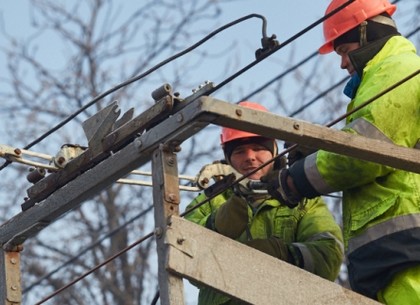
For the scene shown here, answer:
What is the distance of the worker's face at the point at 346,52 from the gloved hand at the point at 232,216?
71 centimetres

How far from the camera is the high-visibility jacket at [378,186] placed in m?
5.99

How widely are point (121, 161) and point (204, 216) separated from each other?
1.42 meters

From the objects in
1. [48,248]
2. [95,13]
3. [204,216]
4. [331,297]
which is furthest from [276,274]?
[95,13]

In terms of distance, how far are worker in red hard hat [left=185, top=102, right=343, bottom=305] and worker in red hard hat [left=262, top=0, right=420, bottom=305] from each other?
341 millimetres

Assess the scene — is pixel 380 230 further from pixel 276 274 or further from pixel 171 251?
pixel 171 251

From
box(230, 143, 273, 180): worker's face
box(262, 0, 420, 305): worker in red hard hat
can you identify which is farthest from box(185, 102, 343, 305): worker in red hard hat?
box(262, 0, 420, 305): worker in red hard hat

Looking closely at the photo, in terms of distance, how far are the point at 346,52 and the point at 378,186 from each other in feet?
2.82

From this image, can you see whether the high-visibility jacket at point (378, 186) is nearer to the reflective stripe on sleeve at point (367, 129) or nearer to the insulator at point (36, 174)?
the reflective stripe on sleeve at point (367, 129)

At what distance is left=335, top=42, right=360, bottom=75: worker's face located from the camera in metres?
6.64

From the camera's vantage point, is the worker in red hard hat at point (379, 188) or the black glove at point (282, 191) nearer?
the worker in red hard hat at point (379, 188)

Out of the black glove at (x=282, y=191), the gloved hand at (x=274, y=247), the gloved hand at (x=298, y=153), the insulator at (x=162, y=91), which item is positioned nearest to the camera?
the insulator at (x=162, y=91)

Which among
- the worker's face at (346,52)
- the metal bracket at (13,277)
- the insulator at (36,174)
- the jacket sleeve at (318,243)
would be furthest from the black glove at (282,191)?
the metal bracket at (13,277)

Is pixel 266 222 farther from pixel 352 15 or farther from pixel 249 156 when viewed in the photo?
pixel 352 15

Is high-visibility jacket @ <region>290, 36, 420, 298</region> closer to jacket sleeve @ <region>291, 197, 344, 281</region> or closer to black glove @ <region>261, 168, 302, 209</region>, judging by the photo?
black glove @ <region>261, 168, 302, 209</region>
